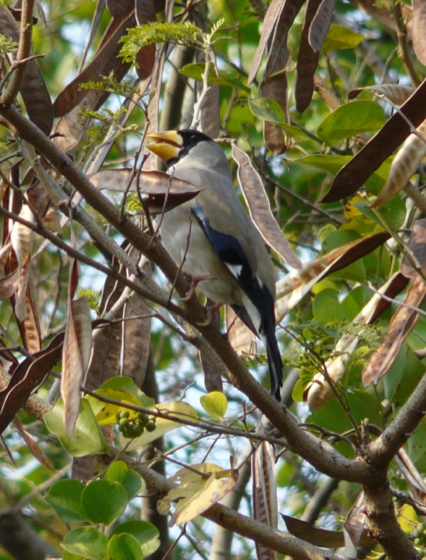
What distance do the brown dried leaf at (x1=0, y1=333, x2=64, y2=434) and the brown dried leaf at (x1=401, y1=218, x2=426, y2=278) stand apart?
93cm

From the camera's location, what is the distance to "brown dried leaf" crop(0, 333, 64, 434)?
2.11 meters

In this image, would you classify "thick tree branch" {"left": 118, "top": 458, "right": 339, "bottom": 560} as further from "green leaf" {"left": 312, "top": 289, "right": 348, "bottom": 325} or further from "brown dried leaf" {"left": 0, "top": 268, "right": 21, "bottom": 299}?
"green leaf" {"left": 312, "top": 289, "right": 348, "bottom": 325}

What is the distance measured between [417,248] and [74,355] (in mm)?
1022

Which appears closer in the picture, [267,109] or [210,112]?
[267,109]

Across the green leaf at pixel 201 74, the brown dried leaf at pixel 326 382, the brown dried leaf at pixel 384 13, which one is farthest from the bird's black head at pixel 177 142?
the brown dried leaf at pixel 326 382

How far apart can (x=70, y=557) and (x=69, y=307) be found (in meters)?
0.55

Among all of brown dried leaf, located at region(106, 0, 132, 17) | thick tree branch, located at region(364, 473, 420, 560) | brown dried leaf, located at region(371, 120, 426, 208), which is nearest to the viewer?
thick tree branch, located at region(364, 473, 420, 560)

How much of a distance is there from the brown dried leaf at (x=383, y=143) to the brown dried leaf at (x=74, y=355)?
724 mm

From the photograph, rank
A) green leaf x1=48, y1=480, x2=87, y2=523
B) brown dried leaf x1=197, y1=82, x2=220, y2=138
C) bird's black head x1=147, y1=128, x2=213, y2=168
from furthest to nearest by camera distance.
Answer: bird's black head x1=147, y1=128, x2=213, y2=168 < brown dried leaf x1=197, y1=82, x2=220, y2=138 < green leaf x1=48, y1=480, x2=87, y2=523

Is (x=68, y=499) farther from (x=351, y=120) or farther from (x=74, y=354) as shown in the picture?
(x=351, y=120)

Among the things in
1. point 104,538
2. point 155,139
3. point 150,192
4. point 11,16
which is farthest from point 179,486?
point 155,139

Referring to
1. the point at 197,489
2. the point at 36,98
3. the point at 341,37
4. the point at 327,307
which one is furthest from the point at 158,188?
the point at 341,37

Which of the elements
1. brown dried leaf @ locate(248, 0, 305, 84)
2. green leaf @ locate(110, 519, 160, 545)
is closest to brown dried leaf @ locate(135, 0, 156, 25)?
brown dried leaf @ locate(248, 0, 305, 84)

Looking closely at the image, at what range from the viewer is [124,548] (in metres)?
1.88
